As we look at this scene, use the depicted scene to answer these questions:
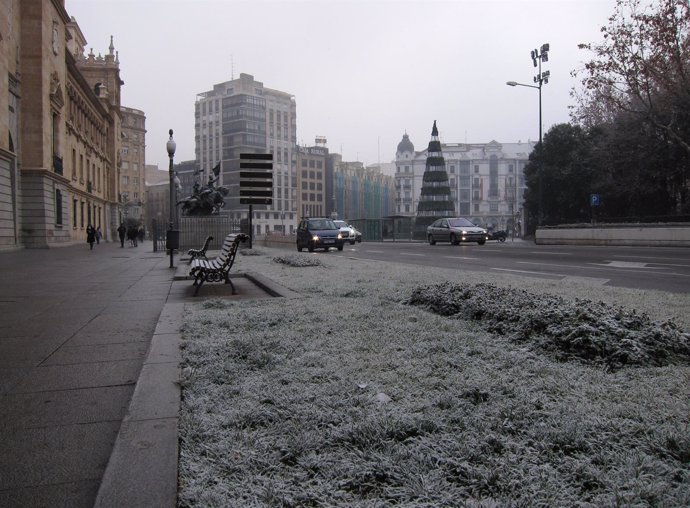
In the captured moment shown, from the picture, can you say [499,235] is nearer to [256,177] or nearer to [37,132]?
[256,177]

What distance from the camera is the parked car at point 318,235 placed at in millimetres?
25938

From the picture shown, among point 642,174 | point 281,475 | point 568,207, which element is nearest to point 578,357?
point 281,475

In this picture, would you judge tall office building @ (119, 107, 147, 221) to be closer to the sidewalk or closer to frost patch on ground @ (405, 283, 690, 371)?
the sidewalk

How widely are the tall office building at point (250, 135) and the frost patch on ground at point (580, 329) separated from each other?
12342 cm

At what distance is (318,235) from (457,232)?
7.46 m

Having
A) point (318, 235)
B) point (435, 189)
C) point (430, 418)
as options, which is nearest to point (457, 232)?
point (318, 235)

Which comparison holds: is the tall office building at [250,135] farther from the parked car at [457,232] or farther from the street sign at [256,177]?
the street sign at [256,177]

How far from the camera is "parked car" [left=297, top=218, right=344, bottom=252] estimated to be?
85.1ft

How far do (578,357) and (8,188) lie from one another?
3070 cm

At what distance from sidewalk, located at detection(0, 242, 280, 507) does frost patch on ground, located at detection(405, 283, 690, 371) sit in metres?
2.63

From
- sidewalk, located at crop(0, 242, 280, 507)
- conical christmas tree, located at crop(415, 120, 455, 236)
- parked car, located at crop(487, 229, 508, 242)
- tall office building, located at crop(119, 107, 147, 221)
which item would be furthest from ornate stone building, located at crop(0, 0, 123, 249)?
tall office building, located at crop(119, 107, 147, 221)

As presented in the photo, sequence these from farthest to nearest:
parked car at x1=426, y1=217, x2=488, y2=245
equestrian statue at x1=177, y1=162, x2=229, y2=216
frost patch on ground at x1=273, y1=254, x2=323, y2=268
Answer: parked car at x1=426, y1=217, x2=488, y2=245 → equestrian statue at x1=177, y1=162, x2=229, y2=216 → frost patch on ground at x1=273, y1=254, x2=323, y2=268

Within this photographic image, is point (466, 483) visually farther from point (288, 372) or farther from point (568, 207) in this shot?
point (568, 207)

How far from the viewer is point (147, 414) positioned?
2.84 metres
